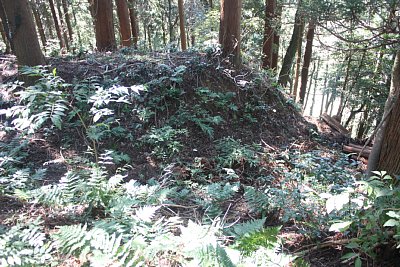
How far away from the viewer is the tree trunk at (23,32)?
17.9ft

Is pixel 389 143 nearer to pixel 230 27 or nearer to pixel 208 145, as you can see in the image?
pixel 208 145

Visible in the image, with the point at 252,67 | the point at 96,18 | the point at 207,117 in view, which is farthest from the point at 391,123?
the point at 96,18

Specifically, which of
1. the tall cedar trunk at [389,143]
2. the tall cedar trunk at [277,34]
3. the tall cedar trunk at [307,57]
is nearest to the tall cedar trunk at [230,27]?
the tall cedar trunk at [277,34]

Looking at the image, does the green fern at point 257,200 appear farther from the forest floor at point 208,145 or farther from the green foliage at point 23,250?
the green foliage at point 23,250

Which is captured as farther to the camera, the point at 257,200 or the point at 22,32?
the point at 22,32

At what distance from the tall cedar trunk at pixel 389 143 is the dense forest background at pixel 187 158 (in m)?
0.02

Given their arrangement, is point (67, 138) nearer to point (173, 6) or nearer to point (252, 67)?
point (252, 67)

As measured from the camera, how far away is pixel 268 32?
32.8 feet

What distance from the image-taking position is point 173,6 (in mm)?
15945

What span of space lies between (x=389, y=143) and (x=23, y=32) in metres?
6.52

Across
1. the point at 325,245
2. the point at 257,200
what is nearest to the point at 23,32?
the point at 257,200

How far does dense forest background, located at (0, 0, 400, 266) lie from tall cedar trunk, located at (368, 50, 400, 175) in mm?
16

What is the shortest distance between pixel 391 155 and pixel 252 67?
4980 mm

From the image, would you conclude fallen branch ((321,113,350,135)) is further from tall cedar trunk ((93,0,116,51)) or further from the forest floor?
tall cedar trunk ((93,0,116,51))
